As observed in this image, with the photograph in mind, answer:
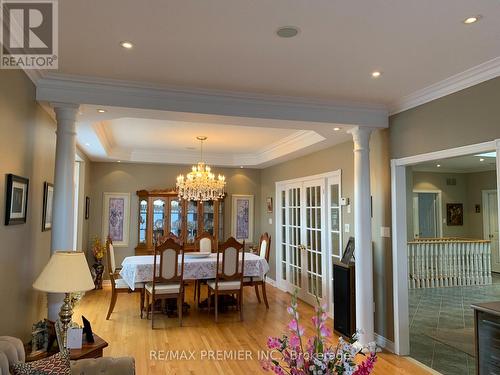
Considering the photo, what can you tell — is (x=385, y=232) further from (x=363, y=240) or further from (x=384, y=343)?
(x=384, y=343)

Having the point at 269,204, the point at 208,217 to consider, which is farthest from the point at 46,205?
the point at 269,204

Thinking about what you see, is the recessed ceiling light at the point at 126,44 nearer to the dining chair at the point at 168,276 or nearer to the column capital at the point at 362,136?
the column capital at the point at 362,136

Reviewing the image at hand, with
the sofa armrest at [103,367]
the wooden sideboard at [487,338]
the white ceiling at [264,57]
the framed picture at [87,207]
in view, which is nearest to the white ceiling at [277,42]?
the white ceiling at [264,57]

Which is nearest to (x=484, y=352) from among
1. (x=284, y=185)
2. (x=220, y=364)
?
(x=220, y=364)

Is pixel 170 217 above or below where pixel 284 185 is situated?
below

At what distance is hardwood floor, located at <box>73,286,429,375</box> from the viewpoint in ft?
11.5

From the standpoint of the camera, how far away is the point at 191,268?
17.0ft

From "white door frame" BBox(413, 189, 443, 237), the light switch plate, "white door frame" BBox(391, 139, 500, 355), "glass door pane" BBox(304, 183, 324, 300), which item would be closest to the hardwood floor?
"white door frame" BBox(391, 139, 500, 355)

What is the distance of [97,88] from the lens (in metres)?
3.30

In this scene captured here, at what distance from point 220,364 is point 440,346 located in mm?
2492

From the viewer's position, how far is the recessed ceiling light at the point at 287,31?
2.32 meters

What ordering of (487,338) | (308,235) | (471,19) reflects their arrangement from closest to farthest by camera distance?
(471,19)
(487,338)
(308,235)

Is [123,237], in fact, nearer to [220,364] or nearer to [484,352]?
[220,364]

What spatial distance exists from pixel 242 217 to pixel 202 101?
489 cm
